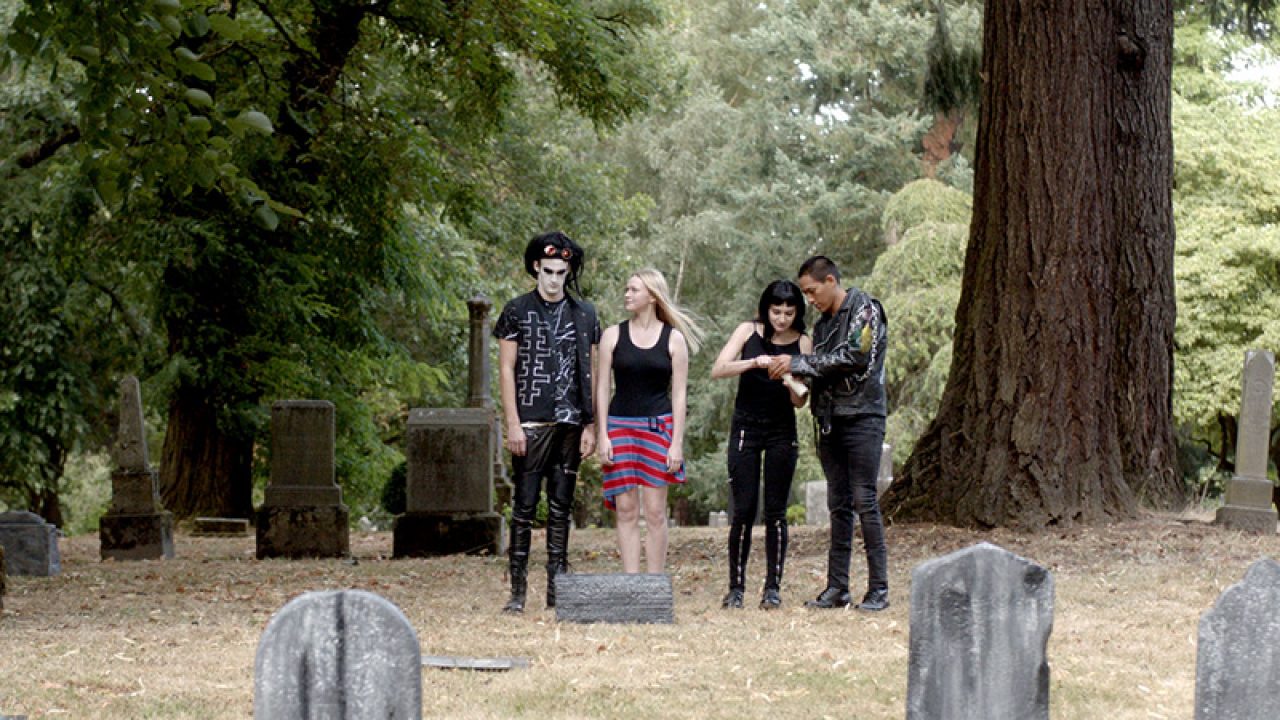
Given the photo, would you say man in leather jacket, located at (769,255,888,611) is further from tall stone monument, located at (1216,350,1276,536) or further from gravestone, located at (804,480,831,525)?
gravestone, located at (804,480,831,525)

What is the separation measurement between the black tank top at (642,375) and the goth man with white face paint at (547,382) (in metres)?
0.19

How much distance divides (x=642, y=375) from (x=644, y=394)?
0.11 meters

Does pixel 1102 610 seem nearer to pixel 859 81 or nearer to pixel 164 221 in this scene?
pixel 164 221

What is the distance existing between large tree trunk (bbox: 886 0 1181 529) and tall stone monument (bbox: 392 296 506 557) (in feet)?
13.6

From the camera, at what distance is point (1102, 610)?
29.9ft

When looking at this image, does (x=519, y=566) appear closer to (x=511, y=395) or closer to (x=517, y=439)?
(x=517, y=439)

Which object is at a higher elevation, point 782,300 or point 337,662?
point 782,300

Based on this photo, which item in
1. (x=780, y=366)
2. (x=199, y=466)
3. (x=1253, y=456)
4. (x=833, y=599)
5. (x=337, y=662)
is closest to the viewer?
(x=337, y=662)

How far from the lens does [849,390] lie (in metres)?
9.03

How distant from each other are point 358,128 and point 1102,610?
12.4 m

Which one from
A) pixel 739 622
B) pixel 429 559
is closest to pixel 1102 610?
pixel 739 622

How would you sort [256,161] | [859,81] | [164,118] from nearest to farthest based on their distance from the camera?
[164,118] < [256,161] < [859,81]

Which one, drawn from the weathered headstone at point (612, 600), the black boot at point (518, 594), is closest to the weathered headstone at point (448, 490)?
the black boot at point (518, 594)

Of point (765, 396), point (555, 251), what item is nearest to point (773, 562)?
point (765, 396)
